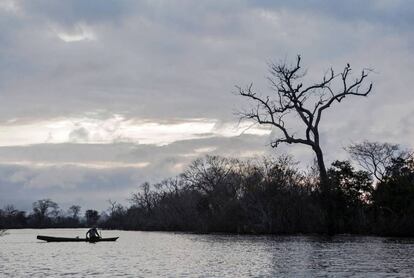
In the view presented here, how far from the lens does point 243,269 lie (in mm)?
32156

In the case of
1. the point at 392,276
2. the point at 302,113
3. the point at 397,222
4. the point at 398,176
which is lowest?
the point at 392,276

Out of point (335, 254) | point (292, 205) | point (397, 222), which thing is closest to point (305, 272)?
point (335, 254)

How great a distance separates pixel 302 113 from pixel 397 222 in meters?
15.6

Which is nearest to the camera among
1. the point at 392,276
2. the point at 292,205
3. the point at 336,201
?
the point at 392,276

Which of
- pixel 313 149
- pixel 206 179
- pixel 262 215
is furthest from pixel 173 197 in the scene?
pixel 313 149

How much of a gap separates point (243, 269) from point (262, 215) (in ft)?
148

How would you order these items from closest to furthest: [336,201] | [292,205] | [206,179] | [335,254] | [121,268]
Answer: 1. [121,268]
2. [335,254]
3. [336,201]
4. [292,205]
5. [206,179]

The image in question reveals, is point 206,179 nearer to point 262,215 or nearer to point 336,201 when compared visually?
point 262,215

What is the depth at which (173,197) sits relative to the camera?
458ft

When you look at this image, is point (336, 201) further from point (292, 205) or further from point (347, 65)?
point (347, 65)

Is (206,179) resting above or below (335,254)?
above

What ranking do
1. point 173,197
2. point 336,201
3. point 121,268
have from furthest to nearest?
point 173,197 < point 336,201 < point 121,268

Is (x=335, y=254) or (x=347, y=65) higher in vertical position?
(x=347, y=65)

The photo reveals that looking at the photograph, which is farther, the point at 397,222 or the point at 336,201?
the point at 336,201
